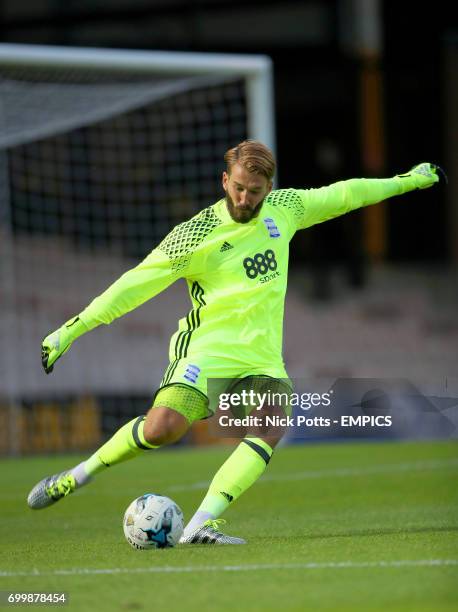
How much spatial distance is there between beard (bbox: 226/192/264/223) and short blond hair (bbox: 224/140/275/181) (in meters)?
0.15

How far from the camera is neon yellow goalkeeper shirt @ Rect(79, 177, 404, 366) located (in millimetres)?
6180

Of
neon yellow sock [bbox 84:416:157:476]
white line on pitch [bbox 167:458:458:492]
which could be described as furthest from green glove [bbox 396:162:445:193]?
white line on pitch [bbox 167:458:458:492]

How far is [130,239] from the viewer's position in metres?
14.8

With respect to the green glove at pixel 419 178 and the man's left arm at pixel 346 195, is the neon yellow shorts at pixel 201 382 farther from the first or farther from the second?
the green glove at pixel 419 178

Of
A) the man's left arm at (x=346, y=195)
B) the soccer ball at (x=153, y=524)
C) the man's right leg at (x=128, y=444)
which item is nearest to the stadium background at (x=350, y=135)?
the man's left arm at (x=346, y=195)

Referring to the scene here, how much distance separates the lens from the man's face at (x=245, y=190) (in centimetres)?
609

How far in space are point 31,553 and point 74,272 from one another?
10932mm

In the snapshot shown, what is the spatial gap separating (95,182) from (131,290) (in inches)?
345

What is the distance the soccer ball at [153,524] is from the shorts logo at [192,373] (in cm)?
55

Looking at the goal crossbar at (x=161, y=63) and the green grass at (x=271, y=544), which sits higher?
the goal crossbar at (x=161, y=63)

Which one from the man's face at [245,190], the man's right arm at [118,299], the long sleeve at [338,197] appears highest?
the long sleeve at [338,197]

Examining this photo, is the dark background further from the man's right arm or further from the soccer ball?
the soccer ball

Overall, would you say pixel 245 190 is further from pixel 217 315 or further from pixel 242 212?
pixel 217 315

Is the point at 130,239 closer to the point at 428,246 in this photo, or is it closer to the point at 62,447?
Answer: the point at 62,447
